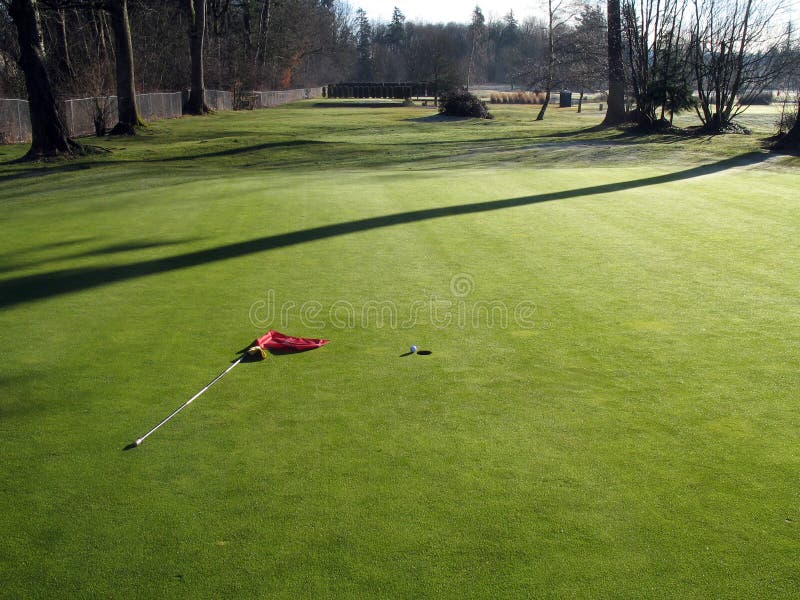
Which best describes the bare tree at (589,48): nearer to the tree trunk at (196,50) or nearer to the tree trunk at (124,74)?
the tree trunk at (196,50)

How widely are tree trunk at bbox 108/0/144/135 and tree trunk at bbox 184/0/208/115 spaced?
11123 millimetres

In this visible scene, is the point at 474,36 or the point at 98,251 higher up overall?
the point at 474,36

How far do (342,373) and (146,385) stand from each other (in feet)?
4.30

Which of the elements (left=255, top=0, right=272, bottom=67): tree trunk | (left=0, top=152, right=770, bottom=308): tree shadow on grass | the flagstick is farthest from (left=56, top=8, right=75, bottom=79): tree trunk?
(left=255, top=0, right=272, bottom=67): tree trunk

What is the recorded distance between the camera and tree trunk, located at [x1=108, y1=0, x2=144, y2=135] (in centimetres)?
2748

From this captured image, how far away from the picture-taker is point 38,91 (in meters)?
19.8

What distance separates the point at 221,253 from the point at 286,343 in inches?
137

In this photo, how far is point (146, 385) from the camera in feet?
16.3

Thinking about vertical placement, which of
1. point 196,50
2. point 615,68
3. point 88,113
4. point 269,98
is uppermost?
point 196,50

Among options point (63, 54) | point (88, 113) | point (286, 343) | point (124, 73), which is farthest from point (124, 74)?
point (286, 343)

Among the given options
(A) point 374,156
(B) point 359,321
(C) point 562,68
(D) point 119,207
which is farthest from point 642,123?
(B) point 359,321

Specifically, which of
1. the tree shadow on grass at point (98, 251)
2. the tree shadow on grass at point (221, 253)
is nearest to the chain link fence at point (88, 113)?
the tree shadow on grass at point (98, 251)

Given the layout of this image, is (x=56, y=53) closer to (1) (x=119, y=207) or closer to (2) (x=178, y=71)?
(2) (x=178, y=71)

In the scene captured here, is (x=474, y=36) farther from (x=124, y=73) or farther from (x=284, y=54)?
(x=124, y=73)
